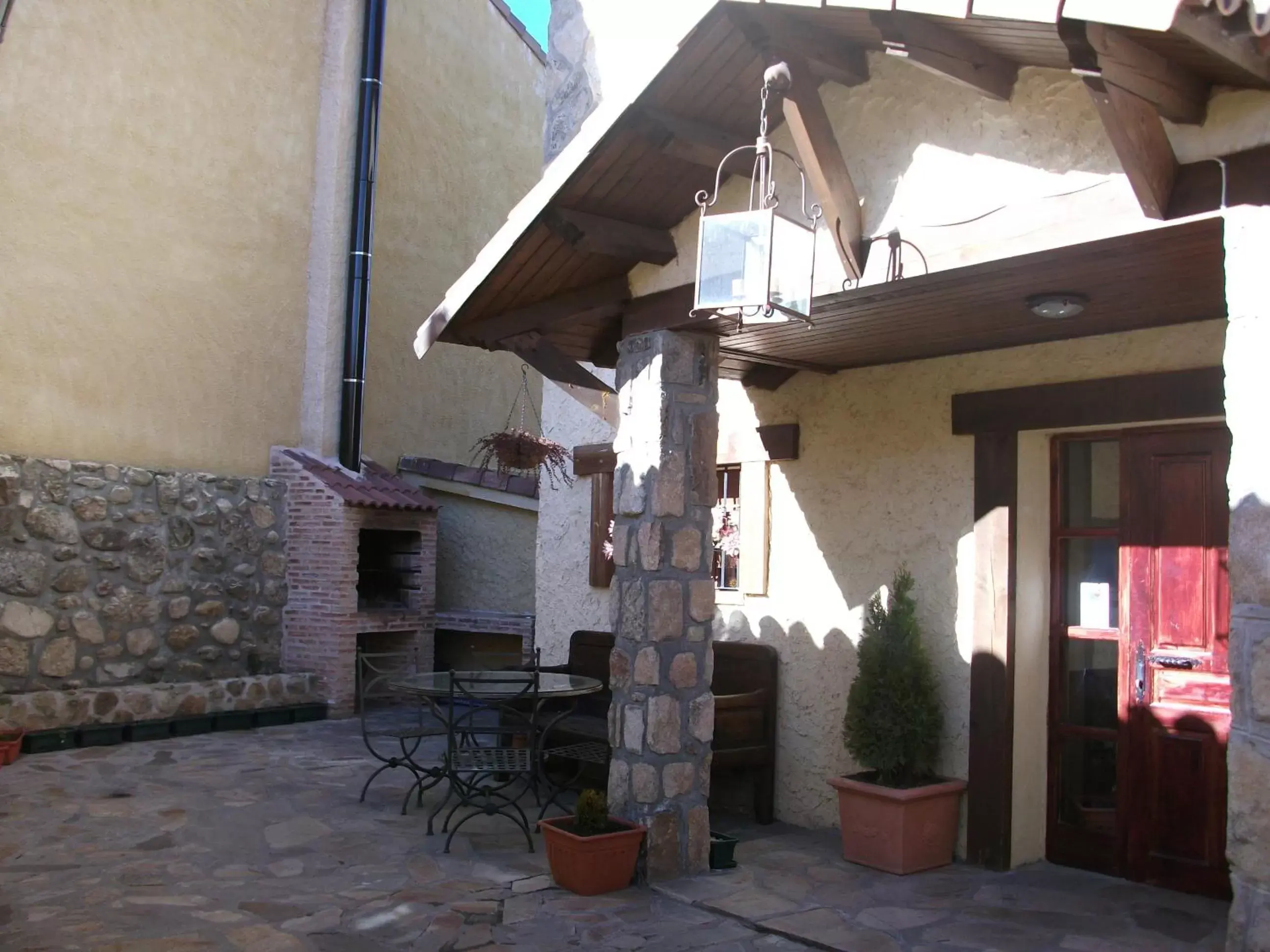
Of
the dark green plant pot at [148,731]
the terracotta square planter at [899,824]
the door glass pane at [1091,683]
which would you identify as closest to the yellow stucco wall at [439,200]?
the dark green plant pot at [148,731]

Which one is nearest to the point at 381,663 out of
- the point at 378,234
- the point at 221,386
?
the point at 221,386

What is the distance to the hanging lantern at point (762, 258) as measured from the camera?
4262 millimetres

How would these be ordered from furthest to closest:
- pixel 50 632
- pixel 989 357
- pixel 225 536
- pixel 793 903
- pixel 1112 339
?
pixel 225 536 < pixel 50 632 < pixel 989 357 < pixel 1112 339 < pixel 793 903

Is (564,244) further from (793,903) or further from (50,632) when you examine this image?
(50,632)

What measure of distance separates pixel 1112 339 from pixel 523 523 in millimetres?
7767

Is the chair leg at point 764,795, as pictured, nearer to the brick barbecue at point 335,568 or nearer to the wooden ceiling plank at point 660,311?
the wooden ceiling plank at point 660,311

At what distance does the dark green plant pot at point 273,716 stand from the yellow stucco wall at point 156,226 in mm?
2263

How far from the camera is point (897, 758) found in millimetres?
5758

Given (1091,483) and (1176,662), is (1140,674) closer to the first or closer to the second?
(1176,662)

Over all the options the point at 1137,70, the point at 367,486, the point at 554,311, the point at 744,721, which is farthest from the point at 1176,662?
the point at 367,486

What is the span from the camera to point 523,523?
1225 cm

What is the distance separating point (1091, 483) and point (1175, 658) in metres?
1.00

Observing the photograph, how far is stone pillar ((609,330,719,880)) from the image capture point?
17.6 feet

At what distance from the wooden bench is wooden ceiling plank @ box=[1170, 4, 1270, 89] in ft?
13.7
